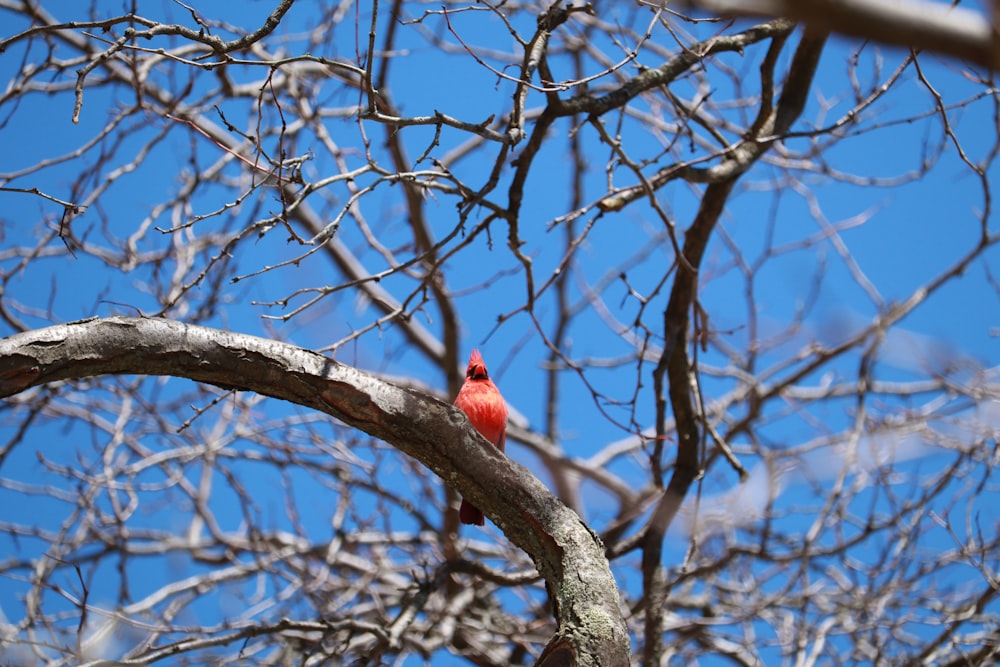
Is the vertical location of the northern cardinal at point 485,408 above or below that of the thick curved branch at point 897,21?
above

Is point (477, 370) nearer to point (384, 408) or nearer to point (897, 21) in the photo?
point (384, 408)

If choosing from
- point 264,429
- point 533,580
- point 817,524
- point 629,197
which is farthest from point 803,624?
point 264,429

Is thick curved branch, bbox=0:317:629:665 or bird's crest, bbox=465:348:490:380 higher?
bird's crest, bbox=465:348:490:380

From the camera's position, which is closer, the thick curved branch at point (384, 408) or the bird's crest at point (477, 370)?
the thick curved branch at point (384, 408)

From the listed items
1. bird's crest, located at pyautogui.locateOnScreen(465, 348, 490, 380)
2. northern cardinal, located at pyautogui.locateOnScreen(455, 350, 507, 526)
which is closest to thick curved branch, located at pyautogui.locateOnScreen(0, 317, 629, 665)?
northern cardinal, located at pyautogui.locateOnScreen(455, 350, 507, 526)

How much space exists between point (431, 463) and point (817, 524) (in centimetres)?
Answer: 287

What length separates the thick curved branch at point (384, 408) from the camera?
7.31 ft

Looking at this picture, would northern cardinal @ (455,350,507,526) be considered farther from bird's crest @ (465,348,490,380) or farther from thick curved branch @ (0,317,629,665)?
thick curved branch @ (0,317,629,665)

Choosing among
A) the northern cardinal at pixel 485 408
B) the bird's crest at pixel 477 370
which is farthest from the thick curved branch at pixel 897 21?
the bird's crest at pixel 477 370

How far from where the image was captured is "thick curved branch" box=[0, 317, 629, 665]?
2.23 meters

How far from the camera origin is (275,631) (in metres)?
3.20

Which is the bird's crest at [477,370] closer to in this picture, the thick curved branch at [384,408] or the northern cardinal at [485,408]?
the northern cardinal at [485,408]

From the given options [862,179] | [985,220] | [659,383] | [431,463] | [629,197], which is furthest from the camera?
[862,179]

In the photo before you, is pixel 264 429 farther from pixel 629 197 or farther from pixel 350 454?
pixel 629 197
